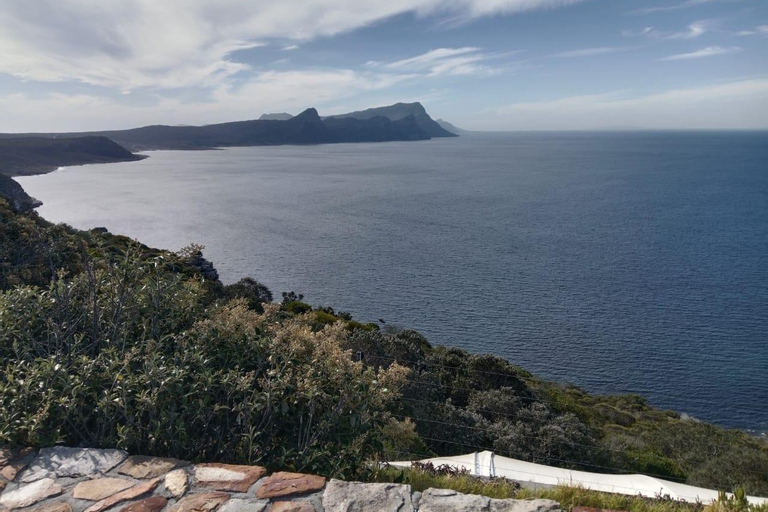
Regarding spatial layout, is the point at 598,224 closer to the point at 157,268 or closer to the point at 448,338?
the point at 448,338

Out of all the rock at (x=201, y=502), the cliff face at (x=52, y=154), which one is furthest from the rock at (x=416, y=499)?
the cliff face at (x=52, y=154)

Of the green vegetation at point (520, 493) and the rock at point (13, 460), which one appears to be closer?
the rock at point (13, 460)

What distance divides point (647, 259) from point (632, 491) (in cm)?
4168

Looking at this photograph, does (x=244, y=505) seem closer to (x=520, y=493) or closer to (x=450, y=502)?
(x=450, y=502)

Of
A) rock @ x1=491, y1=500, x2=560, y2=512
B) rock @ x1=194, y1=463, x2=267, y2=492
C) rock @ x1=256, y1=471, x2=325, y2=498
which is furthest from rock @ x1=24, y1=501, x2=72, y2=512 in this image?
rock @ x1=491, y1=500, x2=560, y2=512

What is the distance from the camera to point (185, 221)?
6291cm

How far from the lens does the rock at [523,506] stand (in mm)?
3404

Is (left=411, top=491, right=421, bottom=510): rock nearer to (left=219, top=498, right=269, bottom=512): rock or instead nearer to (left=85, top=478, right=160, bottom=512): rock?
(left=219, top=498, right=269, bottom=512): rock

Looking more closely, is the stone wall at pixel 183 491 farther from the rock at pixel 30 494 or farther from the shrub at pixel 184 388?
the shrub at pixel 184 388

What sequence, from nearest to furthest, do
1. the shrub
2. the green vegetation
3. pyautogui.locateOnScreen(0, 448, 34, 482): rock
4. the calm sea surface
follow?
pyautogui.locateOnScreen(0, 448, 34, 482): rock → the shrub → the green vegetation → the calm sea surface

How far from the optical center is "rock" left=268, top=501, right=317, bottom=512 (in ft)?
11.0

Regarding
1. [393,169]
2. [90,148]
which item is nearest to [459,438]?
[393,169]

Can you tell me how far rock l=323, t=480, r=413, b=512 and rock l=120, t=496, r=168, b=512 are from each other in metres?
1.06

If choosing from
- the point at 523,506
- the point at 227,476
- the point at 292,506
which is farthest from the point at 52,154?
the point at 523,506
